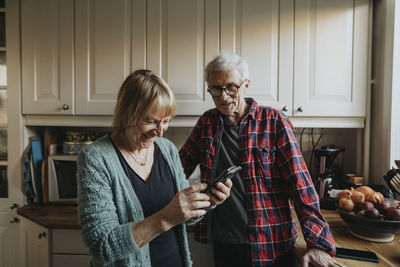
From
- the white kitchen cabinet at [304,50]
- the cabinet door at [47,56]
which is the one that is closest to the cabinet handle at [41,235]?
the cabinet door at [47,56]

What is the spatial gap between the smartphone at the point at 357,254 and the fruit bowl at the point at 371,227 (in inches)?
4.5

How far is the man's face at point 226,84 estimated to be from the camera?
1204 millimetres

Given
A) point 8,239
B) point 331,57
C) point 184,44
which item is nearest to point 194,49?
point 184,44

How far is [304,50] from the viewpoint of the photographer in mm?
1629

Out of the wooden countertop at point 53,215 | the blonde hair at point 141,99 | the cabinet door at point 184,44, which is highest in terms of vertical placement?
the cabinet door at point 184,44

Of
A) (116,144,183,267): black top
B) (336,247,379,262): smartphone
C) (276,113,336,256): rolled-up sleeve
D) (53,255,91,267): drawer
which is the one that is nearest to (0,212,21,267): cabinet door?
(53,255,91,267): drawer

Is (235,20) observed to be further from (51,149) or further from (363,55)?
(51,149)

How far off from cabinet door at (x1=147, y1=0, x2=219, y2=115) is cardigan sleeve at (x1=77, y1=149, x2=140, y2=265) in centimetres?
94

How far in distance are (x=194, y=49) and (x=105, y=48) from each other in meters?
0.56

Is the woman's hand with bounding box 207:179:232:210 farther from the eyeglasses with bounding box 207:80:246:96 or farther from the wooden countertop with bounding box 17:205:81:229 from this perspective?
the wooden countertop with bounding box 17:205:81:229

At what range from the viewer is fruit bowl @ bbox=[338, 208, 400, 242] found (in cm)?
110

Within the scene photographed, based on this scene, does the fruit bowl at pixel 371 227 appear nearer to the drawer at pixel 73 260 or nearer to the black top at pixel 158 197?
the black top at pixel 158 197

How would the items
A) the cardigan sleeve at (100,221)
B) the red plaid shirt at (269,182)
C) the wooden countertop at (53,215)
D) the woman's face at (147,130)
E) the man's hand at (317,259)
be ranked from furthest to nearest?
the wooden countertop at (53,215), the red plaid shirt at (269,182), the man's hand at (317,259), the woman's face at (147,130), the cardigan sleeve at (100,221)

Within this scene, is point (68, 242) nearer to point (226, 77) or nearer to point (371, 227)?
point (226, 77)
